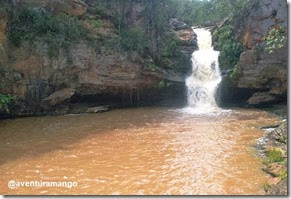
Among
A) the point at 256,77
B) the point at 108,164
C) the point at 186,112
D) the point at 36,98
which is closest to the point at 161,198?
the point at 108,164

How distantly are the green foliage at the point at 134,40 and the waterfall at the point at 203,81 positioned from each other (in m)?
3.08

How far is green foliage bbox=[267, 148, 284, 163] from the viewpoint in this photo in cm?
736

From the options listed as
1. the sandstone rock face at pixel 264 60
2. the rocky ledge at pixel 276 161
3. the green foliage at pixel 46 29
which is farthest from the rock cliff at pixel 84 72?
the rocky ledge at pixel 276 161

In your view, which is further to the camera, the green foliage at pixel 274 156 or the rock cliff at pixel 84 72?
the rock cliff at pixel 84 72

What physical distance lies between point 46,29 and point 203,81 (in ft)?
28.9

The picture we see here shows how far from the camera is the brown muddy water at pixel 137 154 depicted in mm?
6445

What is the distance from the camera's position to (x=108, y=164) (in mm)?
7789

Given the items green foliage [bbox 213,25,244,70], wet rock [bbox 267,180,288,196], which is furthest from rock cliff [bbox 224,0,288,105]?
wet rock [bbox 267,180,288,196]

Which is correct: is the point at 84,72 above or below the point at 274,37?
below

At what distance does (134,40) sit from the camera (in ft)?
56.7

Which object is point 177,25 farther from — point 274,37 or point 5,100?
point 274,37

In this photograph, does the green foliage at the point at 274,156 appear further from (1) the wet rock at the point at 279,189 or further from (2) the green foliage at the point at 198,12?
(2) the green foliage at the point at 198,12

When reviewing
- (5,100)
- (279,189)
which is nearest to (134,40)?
(5,100)

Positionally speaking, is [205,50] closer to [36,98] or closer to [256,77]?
[256,77]
